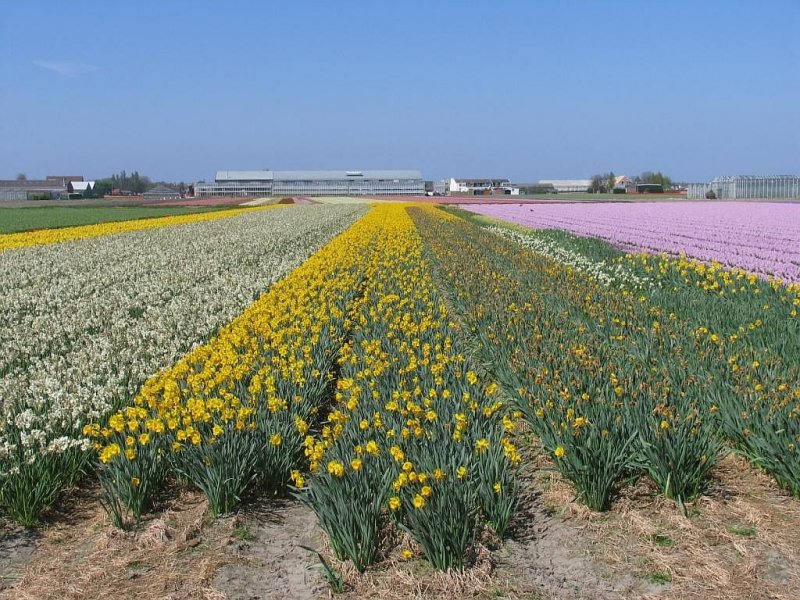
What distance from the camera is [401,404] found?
612 centimetres

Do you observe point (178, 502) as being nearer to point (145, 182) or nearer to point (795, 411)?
point (795, 411)

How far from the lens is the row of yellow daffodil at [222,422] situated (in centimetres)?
523

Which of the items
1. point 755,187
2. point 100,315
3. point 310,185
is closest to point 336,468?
point 100,315

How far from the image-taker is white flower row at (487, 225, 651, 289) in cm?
1430

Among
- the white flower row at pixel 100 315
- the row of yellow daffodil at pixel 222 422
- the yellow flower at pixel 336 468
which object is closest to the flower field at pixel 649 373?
the yellow flower at pixel 336 468

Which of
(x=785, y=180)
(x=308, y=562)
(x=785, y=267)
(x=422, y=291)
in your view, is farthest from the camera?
(x=785, y=180)

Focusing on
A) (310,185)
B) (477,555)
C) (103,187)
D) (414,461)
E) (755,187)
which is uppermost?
(103,187)

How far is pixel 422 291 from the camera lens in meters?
11.8

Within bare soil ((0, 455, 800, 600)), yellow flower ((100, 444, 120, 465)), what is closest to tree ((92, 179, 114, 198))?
yellow flower ((100, 444, 120, 465))

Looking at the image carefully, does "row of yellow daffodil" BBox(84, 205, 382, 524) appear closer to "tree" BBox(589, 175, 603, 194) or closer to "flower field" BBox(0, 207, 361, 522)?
"flower field" BBox(0, 207, 361, 522)

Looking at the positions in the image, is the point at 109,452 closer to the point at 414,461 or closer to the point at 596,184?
the point at 414,461

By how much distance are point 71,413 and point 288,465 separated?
1881mm

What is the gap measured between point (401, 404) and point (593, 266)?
1117cm

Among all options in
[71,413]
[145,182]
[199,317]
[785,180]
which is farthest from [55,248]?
[145,182]
